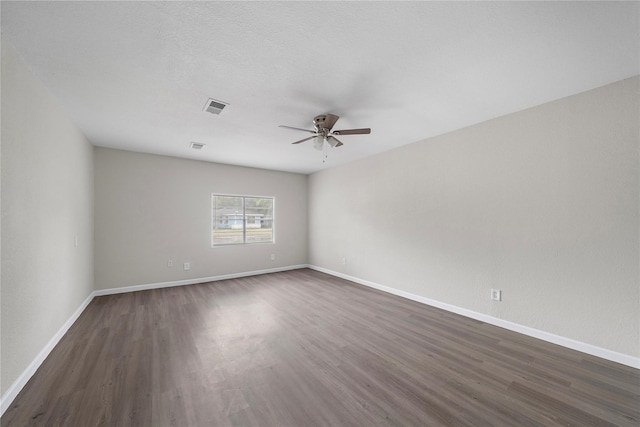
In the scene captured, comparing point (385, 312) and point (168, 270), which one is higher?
point (168, 270)

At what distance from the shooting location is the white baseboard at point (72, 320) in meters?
1.71

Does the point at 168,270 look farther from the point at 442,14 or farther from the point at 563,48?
the point at 563,48

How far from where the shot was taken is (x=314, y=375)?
2.02 metres

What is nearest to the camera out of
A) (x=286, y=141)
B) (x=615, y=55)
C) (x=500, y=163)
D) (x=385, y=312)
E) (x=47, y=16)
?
(x=47, y=16)

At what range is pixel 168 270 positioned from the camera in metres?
4.69

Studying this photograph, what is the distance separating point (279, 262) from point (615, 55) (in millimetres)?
5896

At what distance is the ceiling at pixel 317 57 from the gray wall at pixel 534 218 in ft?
1.13

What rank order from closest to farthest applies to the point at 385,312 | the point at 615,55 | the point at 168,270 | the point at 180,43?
the point at 180,43, the point at 615,55, the point at 385,312, the point at 168,270

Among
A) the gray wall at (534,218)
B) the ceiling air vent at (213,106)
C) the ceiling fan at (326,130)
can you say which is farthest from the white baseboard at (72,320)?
the gray wall at (534,218)

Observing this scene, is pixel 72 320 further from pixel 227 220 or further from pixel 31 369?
pixel 227 220

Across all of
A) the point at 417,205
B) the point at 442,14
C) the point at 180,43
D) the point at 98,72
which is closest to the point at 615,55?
the point at 442,14

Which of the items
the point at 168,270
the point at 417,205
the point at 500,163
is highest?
the point at 500,163

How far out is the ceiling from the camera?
1.49 meters

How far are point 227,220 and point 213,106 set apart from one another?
10.7 ft
